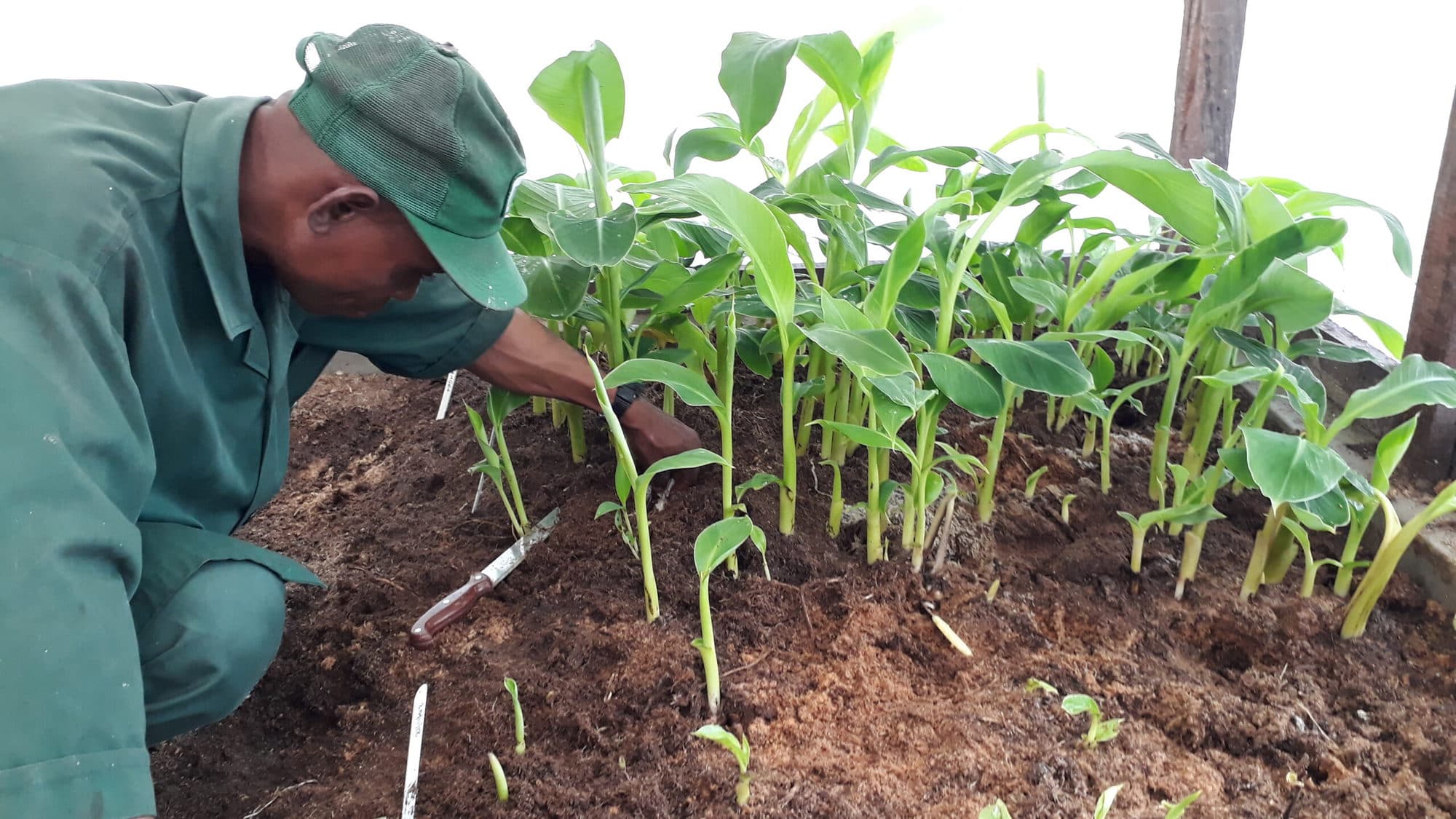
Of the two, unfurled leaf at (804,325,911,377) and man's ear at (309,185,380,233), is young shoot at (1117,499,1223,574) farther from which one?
man's ear at (309,185,380,233)

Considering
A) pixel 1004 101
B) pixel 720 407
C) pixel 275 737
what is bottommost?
pixel 275 737

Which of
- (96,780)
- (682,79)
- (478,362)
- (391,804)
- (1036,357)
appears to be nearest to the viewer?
(96,780)

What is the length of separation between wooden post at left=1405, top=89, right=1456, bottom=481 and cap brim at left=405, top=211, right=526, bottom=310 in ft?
3.79

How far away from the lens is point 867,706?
35.6 inches

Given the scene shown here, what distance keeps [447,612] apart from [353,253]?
449mm

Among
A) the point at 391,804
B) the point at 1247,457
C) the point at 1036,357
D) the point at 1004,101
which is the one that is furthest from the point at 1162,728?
the point at 1004,101

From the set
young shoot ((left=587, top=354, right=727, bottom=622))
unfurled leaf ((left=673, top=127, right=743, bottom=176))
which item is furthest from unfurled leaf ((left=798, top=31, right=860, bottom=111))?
young shoot ((left=587, top=354, right=727, bottom=622))

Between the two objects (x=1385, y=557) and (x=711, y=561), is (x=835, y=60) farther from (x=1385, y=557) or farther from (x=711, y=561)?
(x=1385, y=557)

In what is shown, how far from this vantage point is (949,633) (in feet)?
3.25

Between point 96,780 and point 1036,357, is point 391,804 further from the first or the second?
point 1036,357

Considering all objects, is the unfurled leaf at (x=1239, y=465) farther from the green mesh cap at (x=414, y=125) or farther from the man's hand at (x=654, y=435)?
the green mesh cap at (x=414, y=125)

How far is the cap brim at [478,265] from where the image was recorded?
757 mm

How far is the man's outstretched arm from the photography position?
1.16 m

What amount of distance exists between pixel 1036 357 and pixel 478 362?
71cm
